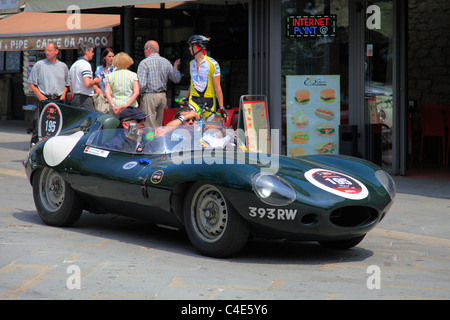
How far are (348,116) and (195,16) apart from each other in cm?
517

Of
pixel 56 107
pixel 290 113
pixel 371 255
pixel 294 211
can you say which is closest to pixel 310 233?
pixel 294 211

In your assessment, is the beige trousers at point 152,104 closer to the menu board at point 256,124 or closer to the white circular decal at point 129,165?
the menu board at point 256,124

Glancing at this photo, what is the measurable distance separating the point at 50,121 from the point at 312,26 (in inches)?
183

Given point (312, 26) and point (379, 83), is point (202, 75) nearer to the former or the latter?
point (312, 26)

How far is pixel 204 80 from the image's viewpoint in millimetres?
9742

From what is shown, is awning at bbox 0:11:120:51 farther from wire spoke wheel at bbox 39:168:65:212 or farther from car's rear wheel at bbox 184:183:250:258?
car's rear wheel at bbox 184:183:250:258

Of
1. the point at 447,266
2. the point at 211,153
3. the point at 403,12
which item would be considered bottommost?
the point at 447,266

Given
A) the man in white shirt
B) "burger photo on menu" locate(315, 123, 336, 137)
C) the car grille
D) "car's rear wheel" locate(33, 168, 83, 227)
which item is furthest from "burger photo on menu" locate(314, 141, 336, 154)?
the car grille

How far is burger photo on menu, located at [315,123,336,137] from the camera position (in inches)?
445

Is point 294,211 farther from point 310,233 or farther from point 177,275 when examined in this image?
point 177,275

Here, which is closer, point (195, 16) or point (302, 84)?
point (302, 84)

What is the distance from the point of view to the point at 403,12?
1086 centimetres

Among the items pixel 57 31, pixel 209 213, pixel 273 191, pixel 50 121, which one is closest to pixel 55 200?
pixel 50 121

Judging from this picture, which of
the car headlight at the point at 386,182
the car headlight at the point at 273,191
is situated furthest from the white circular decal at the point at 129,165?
the car headlight at the point at 386,182
